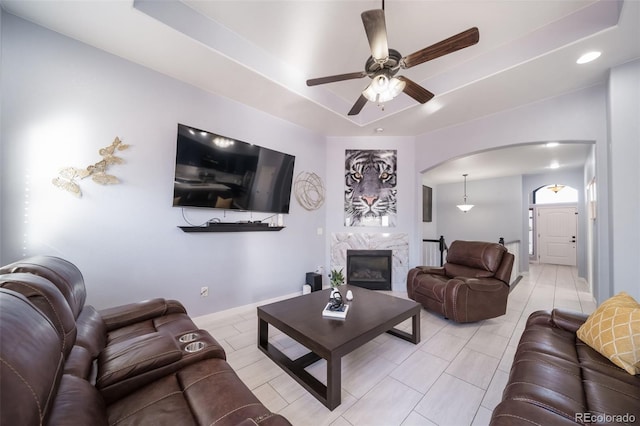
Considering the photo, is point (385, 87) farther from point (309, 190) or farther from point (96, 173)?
point (96, 173)

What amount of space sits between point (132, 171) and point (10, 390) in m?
2.43

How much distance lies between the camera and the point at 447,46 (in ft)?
5.49

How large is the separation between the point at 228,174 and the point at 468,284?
10.4 ft

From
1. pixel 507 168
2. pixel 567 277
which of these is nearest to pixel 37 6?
pixel 507 168

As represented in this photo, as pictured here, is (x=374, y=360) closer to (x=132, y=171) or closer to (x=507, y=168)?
(x=132, y=171)

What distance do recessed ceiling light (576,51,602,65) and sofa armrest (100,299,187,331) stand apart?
4.30 meters

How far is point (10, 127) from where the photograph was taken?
→ 1.90 metres

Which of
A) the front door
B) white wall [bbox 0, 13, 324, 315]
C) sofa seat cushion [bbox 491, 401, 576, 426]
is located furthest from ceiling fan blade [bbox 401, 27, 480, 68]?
the front door

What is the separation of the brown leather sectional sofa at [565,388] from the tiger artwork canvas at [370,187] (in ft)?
9.63

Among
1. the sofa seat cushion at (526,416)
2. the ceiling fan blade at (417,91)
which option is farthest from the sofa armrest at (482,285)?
the ceiling fan blade at (417,91)

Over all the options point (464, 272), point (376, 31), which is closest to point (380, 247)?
point (464, 272)

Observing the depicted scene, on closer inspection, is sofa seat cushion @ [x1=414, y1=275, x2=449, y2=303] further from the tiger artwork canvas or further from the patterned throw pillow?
the tiger artwork canvas

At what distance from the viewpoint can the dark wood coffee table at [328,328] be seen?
5.31 feet

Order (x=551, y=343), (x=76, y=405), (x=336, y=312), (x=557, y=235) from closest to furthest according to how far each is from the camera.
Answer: (x=76, y=405) < (x=551, y=343) < (x=336, y=312) < (x=557, y=235)
